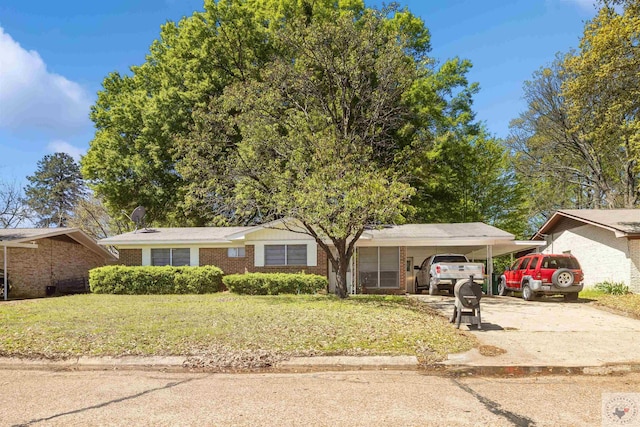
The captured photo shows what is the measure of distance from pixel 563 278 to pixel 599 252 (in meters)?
5.06

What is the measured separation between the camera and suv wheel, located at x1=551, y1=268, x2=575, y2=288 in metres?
16.2

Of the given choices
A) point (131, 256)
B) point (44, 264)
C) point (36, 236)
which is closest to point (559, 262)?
point (131, 256)

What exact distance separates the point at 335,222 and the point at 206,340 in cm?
687

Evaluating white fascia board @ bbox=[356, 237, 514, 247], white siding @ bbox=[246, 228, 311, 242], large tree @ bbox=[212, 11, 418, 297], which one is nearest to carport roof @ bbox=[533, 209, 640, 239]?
white fascia board @ bbox=[356, 237, 514, 247]

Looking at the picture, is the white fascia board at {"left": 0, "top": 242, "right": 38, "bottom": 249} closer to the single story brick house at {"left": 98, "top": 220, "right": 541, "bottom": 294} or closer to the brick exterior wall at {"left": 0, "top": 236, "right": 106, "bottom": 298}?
the brick exterior wall at {"left": 0, "top": 236, "right": 106, "bottom": 298}

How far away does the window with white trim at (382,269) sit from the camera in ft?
68.1

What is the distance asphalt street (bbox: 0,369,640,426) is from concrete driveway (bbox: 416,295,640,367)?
0.95 metres

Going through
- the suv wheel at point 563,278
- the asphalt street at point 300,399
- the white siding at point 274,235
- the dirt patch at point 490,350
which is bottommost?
the dirt patch at point 490,350

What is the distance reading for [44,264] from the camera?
2195 centimetres

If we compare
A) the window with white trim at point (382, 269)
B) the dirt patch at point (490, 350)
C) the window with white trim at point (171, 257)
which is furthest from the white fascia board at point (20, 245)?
the dirt patch at point (490, 350)

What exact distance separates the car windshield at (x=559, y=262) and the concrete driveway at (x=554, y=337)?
2388 millimetres

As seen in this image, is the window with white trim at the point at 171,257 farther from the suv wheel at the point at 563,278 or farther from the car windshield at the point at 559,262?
the suv wheel at the point at 563,278

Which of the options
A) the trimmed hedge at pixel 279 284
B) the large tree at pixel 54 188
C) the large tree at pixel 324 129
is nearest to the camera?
the large tree at pixel 324 129

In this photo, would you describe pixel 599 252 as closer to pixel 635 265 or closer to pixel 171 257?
pixel 635 265
